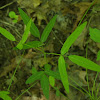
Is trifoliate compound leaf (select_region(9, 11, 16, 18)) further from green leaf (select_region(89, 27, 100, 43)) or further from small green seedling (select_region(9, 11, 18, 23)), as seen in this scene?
green leaf (select_region(89, 27, 100, 43))

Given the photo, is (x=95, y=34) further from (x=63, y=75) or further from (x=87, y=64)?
(x=63, y=75)

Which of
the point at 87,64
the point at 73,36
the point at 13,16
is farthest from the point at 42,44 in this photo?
the point at 13,16

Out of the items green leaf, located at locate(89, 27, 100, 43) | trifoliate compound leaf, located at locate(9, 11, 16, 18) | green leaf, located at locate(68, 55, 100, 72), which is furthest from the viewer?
trifoliate compound leaf, located at locate(9, 11, 16, 18)

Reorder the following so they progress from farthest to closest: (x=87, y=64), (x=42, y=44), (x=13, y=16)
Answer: (x=13, y=16), (x=42, y=44), (x=87, y=64)

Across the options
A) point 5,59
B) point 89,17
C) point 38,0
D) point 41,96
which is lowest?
point 41,96

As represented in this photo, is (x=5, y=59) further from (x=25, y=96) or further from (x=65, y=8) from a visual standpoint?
(x=65, y=8)

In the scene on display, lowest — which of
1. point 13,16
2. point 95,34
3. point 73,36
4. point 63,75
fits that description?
point 63,75

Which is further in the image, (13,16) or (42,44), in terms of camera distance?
(13,16)

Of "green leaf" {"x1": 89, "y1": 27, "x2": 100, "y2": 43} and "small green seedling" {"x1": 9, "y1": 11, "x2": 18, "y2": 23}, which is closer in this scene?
"green leaf" {"x1": 89, "y1": 27, "x2": 100, "y2": 43}

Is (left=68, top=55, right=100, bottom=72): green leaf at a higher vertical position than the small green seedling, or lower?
lower

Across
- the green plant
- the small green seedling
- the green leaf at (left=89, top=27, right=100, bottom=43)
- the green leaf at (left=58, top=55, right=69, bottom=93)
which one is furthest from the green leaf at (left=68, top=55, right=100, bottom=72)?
the small green seedling

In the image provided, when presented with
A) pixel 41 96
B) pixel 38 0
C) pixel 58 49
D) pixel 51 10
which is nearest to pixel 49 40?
pixel 58 49
